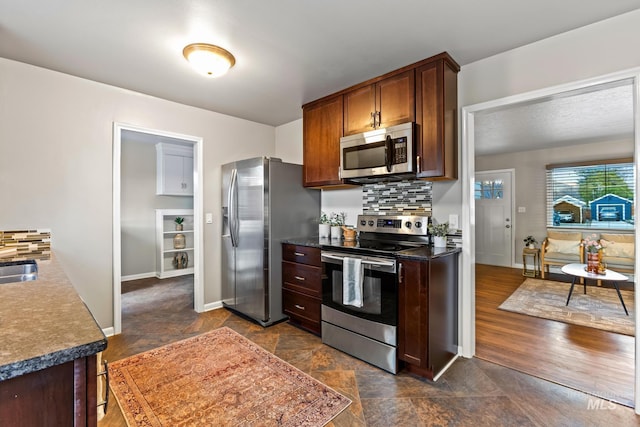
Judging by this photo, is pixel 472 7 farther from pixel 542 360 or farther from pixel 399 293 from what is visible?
pixel 542 360

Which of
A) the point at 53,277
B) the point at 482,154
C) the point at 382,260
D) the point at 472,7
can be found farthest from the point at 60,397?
the point at 482,154

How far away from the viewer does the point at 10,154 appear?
247 cm

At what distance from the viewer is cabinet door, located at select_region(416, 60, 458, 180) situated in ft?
7.59

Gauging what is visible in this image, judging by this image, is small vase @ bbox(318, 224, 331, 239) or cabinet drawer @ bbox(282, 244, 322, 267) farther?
small vase @ bbox(318, 224, 331, 239)

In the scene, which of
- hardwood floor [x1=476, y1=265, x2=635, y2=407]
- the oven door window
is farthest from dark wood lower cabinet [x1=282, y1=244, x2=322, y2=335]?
hardwood floor [x1=476, y1=265, x2=635, y2=407]

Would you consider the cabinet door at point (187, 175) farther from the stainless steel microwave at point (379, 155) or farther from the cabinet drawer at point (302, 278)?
the stainless steel microwave at point (379, 155)

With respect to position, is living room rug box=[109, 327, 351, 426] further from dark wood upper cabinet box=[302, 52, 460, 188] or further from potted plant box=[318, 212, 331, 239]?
dark wood upper cabinet box=[302, 52, 460, 188]

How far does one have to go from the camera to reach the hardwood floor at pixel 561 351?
212 centimetres

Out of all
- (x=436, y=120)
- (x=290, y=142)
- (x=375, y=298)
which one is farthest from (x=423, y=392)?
(x=290, y=142)

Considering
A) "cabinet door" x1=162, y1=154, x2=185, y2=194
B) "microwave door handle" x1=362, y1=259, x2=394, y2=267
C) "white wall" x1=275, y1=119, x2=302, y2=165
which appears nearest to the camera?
"microwave door handle" x1=362, y1=259, x2=394, y2=267

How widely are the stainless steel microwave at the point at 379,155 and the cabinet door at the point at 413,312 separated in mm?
790

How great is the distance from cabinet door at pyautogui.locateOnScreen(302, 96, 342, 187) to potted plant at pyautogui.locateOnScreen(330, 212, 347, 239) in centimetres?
46

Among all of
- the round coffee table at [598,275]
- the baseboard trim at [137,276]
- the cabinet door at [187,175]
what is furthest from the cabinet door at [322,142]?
the baseboard trim at [137,276]

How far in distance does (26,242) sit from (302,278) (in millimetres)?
2357
